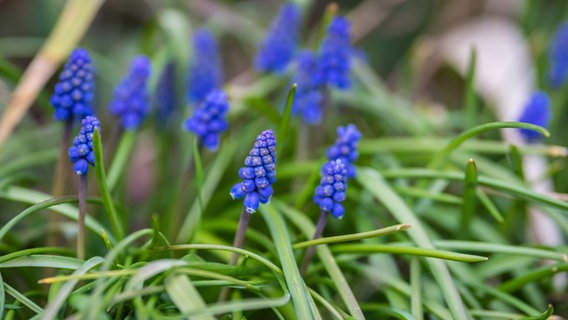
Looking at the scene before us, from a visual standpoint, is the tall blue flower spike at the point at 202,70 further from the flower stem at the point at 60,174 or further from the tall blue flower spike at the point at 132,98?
the flower stem at the point at 60,174

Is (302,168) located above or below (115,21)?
below

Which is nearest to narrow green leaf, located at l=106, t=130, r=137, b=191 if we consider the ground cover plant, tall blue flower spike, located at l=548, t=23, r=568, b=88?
the ground cover plant

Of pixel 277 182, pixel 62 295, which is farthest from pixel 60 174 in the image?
pixel 277 182

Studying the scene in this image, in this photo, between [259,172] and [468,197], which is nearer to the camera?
[259,172]

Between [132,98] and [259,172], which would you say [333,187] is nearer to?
[259,172]

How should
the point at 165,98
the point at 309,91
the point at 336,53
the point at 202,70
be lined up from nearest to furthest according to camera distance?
the point at 336,53 < the point at 309,91 < the point at 202,70 < the point at 165,98

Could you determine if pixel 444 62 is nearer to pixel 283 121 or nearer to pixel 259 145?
pixel 283 121

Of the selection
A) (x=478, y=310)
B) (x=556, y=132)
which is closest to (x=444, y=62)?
(x=556, y=132)

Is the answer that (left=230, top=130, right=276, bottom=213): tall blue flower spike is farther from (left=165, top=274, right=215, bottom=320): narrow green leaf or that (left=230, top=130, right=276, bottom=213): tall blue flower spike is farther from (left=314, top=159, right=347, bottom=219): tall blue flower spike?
(left=165, top=274, right=215, bottom=320): narrow green leaf
